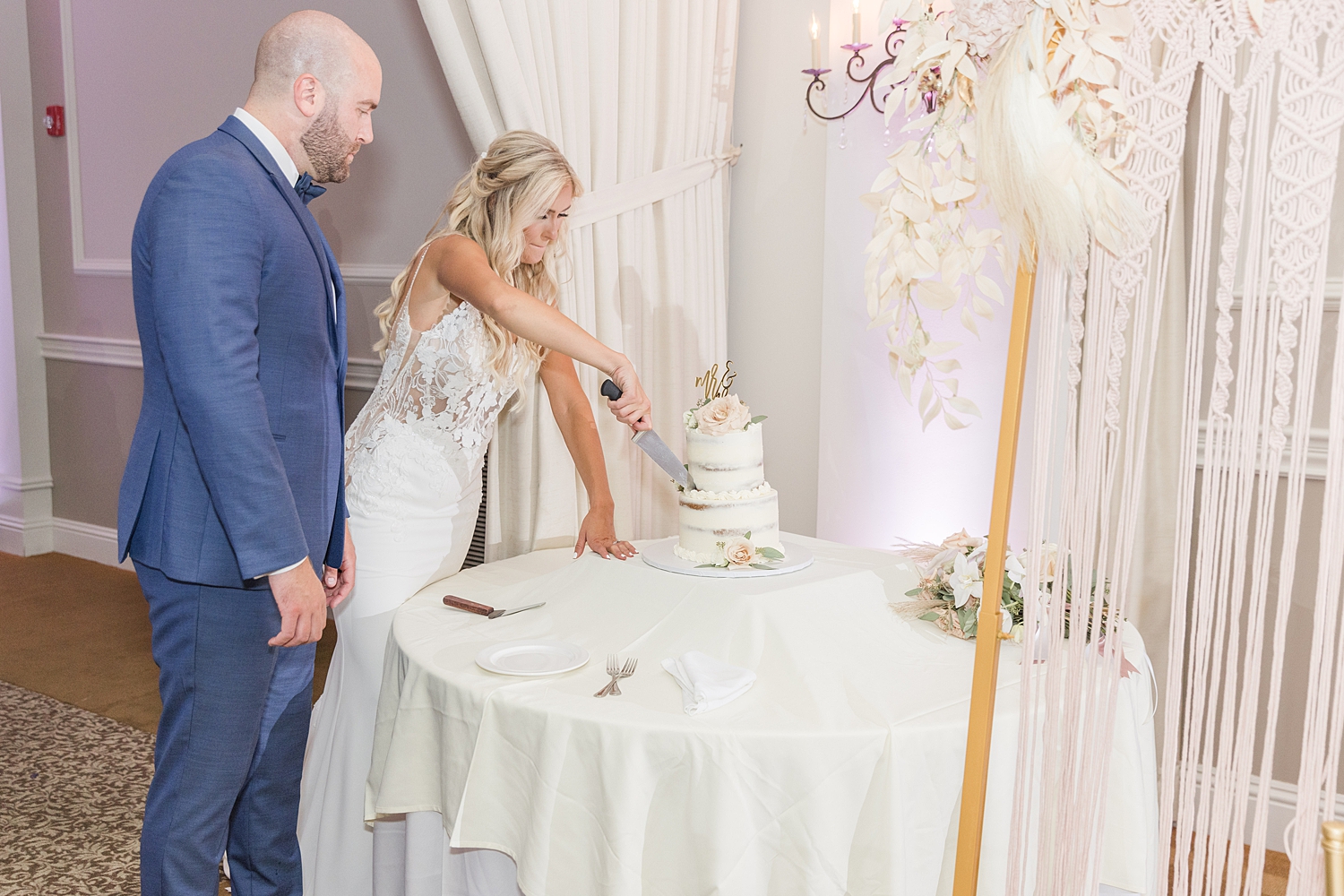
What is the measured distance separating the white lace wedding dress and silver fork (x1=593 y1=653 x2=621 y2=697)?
2.19ft

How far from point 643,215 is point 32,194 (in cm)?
408

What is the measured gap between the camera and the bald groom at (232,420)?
5.24 feet

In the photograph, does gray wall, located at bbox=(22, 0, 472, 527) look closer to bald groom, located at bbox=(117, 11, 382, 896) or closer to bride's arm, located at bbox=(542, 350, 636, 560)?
bride's arm, located at bbox=(542, 350, 636, 560)

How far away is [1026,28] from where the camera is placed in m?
0.96

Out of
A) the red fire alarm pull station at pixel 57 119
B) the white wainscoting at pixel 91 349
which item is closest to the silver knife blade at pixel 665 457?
the white wainscoting at pixel 91 349

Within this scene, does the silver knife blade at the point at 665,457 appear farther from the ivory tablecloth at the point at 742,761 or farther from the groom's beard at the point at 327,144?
the groom's beard at the point at 327,144

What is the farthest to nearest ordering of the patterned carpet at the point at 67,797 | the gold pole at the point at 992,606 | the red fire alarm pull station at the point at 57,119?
the red fire alarm pull station at the point at 57,119
the patterned carpet at the point at 67,797
the gold pole at the point at 992,606

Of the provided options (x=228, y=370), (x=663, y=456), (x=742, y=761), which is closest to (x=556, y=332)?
(x=663, y=456)

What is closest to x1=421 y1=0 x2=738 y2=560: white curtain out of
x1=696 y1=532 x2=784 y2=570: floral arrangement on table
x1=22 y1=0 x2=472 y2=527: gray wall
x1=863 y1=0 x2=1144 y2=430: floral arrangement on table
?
x1=696 y1=532 x2=784 y2=570: floral arrangement on table

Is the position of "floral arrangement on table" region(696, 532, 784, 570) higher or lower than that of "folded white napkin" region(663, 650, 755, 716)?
higher

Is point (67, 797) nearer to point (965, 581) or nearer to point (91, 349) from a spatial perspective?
point (965, 581)

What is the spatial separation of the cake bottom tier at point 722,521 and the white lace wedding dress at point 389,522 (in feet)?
2.05

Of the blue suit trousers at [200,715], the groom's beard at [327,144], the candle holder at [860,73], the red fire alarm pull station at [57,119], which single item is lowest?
the blue suit trousers at [200,715]

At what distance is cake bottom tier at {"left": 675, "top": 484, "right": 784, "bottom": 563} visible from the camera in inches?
76.8
